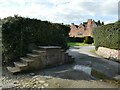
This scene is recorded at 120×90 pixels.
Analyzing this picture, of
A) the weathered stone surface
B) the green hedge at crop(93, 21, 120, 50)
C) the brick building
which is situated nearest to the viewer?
the weathered stone surface

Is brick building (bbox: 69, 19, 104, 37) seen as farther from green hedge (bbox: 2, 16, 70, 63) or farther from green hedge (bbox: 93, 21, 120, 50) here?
green hedge (bbox: 2, 16, 70, 63)

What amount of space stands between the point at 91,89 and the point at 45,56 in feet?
12.0

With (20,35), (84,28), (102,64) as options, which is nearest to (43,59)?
(20,35)

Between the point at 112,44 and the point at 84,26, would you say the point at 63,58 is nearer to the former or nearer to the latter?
the point at 112,44

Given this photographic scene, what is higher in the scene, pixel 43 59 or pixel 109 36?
pixel 109 36

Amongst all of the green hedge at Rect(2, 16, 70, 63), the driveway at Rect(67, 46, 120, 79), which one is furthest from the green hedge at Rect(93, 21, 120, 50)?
the green hedge at Rect(2, 16, 70, 63)

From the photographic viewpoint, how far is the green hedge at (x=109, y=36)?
12.9 meters

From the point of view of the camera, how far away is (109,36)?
563 inches

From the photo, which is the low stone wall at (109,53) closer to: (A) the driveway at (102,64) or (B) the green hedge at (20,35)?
(A) the driveway at (102,64)

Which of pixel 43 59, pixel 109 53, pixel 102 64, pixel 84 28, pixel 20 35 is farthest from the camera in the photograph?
pixel 84 28

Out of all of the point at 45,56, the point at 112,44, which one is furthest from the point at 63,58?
the point at 112,44

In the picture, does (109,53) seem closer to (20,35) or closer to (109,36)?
(109,36)

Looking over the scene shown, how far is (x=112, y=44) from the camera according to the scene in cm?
1377

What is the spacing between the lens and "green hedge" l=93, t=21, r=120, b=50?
42.4 ft
